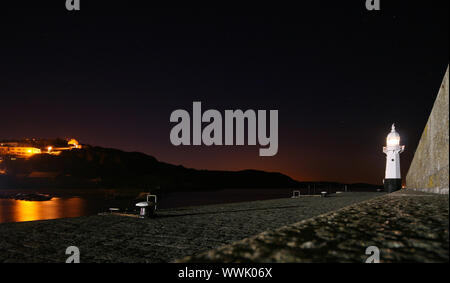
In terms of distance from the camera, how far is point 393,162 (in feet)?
109

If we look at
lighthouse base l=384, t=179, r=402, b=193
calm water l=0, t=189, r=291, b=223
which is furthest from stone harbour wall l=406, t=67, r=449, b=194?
calm water l=0, t=189, r=291, b=223

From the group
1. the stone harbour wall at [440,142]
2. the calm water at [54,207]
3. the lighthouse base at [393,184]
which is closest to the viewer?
the stone harbour wall at [440,142]

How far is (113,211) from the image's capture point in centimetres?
1400

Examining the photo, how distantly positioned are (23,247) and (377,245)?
7.93 metres

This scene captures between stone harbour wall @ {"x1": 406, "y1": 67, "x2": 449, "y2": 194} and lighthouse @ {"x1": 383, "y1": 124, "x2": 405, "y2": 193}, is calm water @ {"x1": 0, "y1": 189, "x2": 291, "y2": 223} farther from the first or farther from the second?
stone harbour wall @ {"x1": 406, "y1": 67, "x2": 449, "y2": 194}

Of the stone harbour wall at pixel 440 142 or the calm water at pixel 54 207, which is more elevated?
the stone harbour wall at pixel 440 142

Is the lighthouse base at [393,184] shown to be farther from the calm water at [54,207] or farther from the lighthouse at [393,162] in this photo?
the calm water at [54,207]

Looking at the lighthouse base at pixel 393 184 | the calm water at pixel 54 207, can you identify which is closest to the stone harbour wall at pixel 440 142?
the lighthouse base at pixel 393 184

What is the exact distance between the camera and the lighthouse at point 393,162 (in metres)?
33.2

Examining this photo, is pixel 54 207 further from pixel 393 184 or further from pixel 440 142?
pixel 440 142

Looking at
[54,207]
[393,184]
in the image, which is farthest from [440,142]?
[54,207]

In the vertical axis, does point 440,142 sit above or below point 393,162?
above
